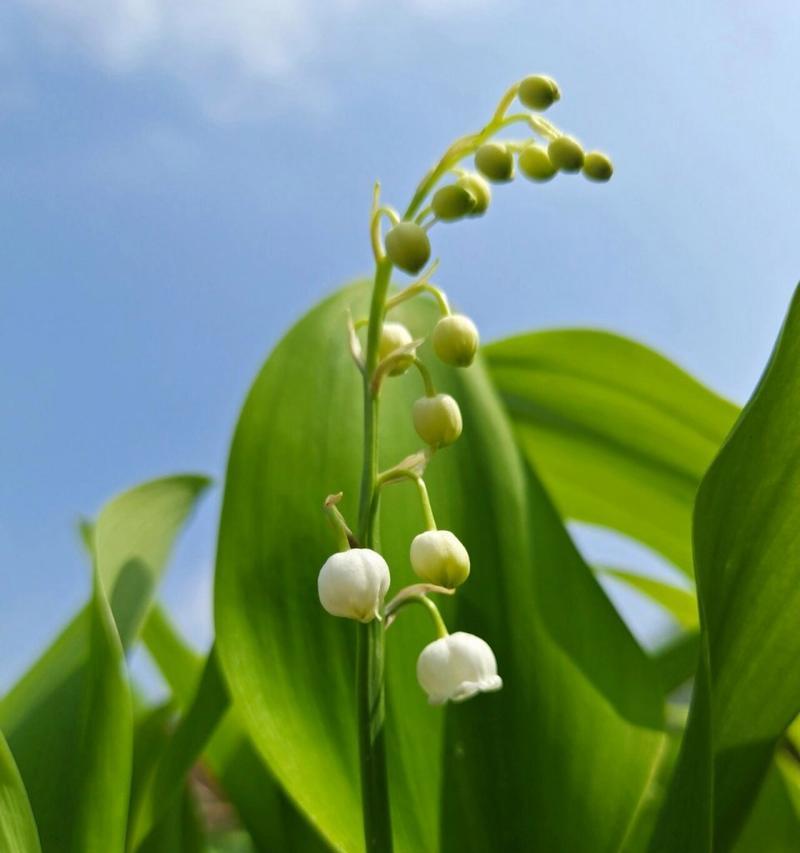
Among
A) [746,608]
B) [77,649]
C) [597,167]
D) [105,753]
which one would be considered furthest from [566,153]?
[77,649]

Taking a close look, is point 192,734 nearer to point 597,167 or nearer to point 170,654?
point 170,654

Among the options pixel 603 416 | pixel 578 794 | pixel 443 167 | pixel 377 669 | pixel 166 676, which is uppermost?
pixel 443 167

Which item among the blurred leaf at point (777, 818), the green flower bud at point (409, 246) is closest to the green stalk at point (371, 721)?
the green flower bud at point (409, 246)

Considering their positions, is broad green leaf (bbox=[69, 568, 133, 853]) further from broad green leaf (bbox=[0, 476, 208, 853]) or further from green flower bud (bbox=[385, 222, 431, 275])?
green flower bud (bbox=[385, 222, 431, 275])

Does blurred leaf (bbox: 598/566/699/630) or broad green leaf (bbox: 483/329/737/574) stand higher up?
broad green leaf (bbox: 483/329/737/574)

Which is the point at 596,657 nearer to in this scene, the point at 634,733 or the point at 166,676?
the point at 634,733

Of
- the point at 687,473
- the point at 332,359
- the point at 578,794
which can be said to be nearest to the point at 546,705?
the point at 578,794

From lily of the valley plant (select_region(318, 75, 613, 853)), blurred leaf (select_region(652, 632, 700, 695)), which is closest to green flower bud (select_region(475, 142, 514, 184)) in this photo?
lily of the valley plant (select_region(318, 75, 613, 853))

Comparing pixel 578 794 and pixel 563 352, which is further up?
pixel 563 352

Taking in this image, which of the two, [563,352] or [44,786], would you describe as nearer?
[44,786]
